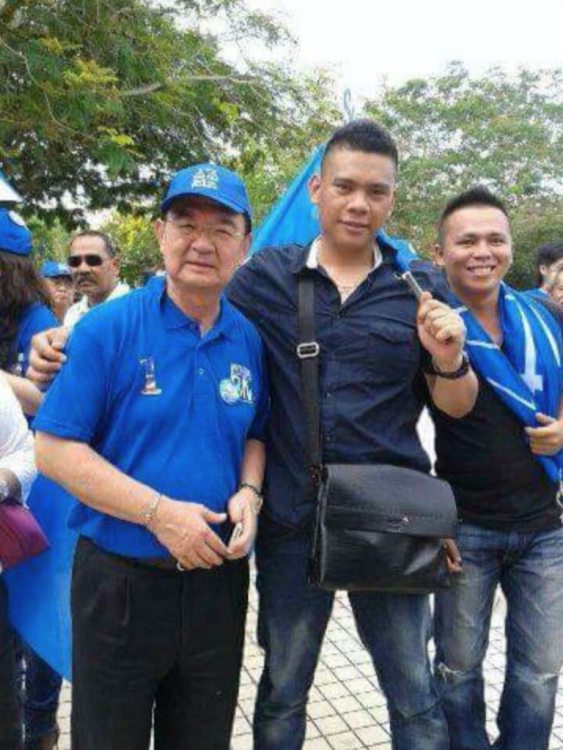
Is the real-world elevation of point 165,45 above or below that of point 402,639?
above

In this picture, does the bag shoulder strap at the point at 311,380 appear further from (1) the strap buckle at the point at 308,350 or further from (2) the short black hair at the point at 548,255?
(2) the short black hair at the point at 548,255

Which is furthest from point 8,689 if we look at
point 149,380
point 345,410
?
point 345,410

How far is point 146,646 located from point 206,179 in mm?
1181

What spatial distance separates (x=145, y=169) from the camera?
9.01 meters

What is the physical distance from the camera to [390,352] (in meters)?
2.15

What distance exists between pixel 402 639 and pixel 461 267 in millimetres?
1198

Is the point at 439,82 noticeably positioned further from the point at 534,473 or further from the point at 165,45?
the point at 534,473

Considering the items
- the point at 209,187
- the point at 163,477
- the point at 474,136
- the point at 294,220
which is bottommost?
the point at 163,477

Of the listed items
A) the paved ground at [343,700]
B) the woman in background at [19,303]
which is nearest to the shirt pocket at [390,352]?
the woman in background at [19,303]

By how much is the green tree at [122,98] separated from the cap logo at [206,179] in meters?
4.21

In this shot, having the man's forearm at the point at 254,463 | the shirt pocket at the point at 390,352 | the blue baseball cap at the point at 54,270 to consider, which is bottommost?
the man's forearm at the point at 254,463

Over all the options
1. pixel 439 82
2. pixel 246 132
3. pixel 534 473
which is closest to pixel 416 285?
pixel 534 473

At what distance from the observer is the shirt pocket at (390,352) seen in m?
2.14

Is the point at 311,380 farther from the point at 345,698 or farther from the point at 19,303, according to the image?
the point at 345,698
